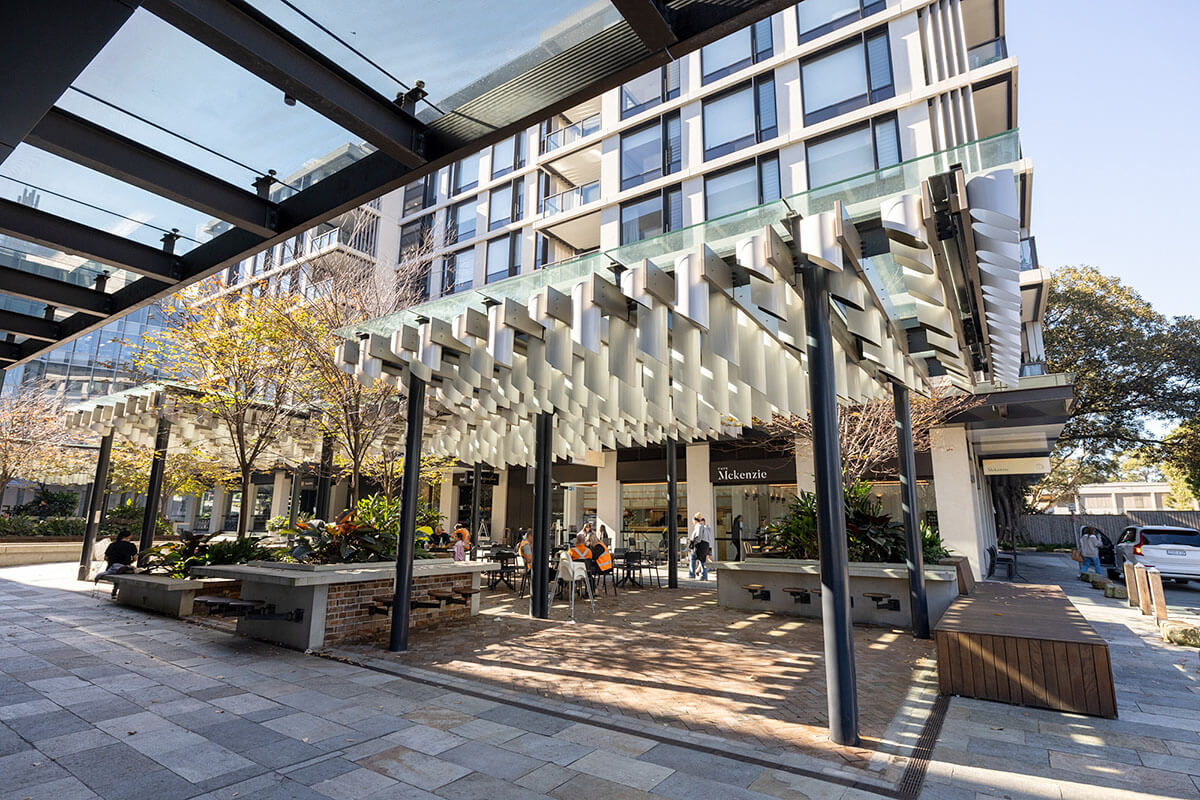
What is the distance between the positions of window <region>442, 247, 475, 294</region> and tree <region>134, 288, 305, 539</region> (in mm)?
15442

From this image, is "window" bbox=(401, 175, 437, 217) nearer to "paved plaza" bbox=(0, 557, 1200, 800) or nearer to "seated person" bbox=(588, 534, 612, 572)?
A: "seated person" bbox=(588, 534, 612, 572)

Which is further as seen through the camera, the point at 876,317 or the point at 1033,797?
the point at 876,317

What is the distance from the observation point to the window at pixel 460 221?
2867cm

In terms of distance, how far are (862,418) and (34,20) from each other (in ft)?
46.1

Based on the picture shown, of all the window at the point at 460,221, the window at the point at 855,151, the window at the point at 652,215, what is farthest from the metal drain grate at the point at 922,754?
the window at the point at 460,221

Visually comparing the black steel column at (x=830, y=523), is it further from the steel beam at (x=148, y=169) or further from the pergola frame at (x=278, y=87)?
the steel beam at (x=148, y=169)

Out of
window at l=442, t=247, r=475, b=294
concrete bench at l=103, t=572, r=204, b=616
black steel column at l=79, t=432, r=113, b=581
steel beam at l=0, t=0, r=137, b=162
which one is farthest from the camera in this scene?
window at l=442, t=247, r=475, b=294

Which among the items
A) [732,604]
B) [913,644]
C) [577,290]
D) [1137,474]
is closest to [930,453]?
[732,604]

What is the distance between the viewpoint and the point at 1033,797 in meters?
3.45

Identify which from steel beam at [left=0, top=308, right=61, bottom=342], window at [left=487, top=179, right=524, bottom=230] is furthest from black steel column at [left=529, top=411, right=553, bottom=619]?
window at [left=487, top=179, right=524, bottom=230]

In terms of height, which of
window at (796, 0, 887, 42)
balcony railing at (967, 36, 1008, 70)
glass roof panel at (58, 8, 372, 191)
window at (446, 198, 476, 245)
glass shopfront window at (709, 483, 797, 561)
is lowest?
glass shopfront window at (709, 483, 797, 561)

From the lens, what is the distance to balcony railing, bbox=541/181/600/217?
23406 mm

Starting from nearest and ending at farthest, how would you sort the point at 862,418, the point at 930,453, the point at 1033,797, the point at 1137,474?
the point at 1033,797, the point at 862,418, the point at 930,453, the point at 1137,474

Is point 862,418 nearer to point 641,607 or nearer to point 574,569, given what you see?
point 641,607
